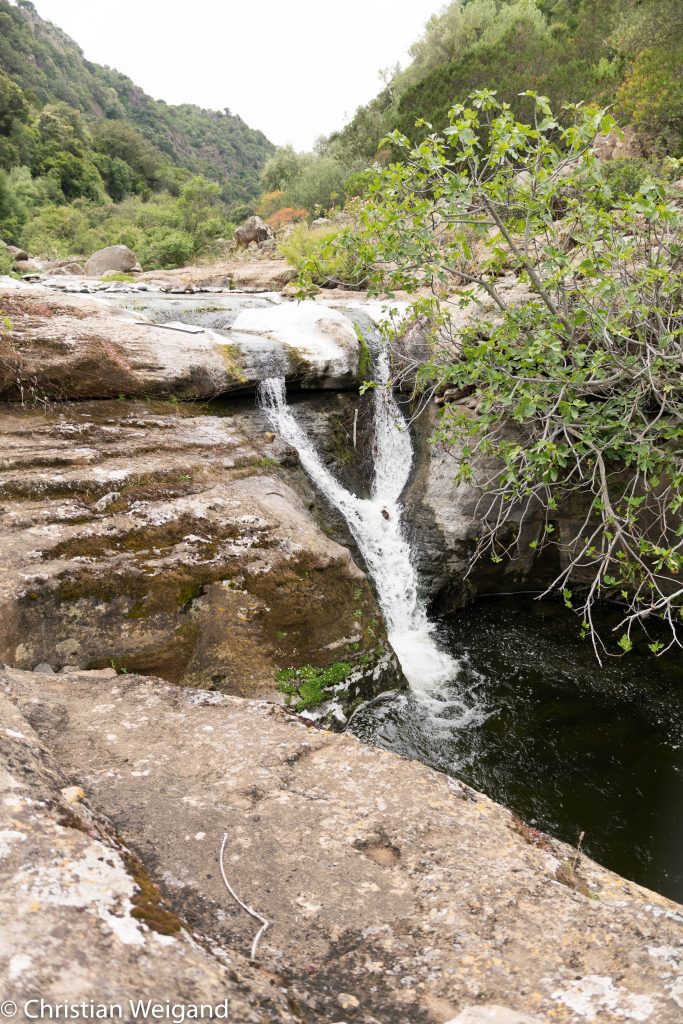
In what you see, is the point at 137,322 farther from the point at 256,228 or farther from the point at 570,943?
the point at 256,228

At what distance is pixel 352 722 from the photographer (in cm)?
603

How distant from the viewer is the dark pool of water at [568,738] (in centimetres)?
517

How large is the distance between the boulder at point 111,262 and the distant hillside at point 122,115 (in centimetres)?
1811

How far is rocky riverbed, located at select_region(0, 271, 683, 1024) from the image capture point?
Answer: 204 cm

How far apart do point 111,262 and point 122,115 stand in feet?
A: 217

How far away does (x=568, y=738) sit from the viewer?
6.26 metres

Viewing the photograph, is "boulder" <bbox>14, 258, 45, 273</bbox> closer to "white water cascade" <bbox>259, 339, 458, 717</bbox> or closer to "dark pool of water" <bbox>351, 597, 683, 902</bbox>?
"white water cascade" <bbox>259, 339, 458, 717</bbox>

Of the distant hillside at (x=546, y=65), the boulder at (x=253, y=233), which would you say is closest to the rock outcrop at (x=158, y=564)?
the distant hillside at (x=546, y=65)

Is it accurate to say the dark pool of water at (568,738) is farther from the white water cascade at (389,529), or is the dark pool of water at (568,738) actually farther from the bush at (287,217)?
the bush at (287,217)

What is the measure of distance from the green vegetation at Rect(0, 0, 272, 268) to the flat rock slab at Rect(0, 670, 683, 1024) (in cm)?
2584

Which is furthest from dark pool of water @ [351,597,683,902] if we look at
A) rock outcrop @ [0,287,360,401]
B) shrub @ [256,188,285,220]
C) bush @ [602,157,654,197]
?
shrub @ [256,188,285,220]

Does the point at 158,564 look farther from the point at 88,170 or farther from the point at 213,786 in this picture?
the point at 88,170

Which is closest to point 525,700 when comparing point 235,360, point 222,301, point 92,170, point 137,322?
point 235,360

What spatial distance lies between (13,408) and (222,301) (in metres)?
8.37
